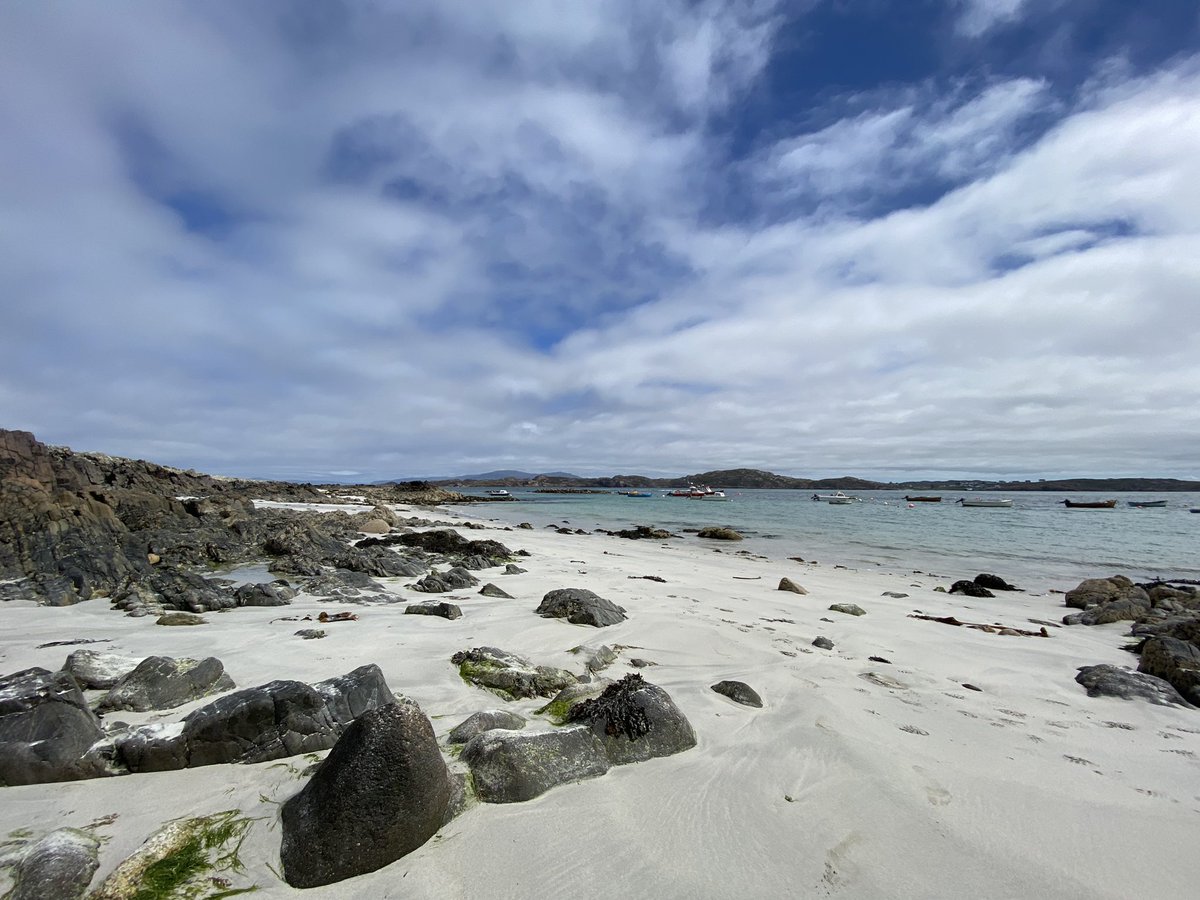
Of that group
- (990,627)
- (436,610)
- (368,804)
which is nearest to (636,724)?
(368,804)

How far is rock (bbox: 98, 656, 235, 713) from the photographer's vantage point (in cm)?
384

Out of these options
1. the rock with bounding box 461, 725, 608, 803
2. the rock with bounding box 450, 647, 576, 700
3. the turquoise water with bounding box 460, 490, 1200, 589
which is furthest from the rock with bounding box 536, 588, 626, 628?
the turquoise water with bounding box 460, 490, 1200, 589

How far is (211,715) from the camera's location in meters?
3.37

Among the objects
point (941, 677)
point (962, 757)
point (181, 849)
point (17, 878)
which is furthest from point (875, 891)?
point (941, 677)

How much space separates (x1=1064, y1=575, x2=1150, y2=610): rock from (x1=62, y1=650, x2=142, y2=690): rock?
1618 centimetres

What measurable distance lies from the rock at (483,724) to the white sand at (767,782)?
162mm

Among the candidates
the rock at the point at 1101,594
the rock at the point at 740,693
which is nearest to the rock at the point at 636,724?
the rock at the point at 740,693

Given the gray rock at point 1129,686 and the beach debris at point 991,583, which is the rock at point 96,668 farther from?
the beach debris at point 991,583

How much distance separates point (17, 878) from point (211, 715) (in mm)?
1192

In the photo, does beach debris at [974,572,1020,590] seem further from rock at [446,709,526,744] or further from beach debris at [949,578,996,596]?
rock at [446,709,526,744]

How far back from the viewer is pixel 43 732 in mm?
3098

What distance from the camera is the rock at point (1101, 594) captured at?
11.7 meters

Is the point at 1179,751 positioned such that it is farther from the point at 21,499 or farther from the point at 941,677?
the point at 21,499

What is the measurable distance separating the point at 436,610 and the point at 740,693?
4301mm
